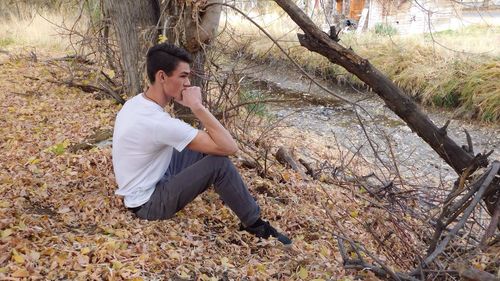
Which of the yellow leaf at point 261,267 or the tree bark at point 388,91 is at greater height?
the tree bark at point 388,91

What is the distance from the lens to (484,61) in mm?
9930

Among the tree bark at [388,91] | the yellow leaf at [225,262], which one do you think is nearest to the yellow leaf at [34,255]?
the yellow leaf at [225,262]

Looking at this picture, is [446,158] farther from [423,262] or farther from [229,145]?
[229,145]

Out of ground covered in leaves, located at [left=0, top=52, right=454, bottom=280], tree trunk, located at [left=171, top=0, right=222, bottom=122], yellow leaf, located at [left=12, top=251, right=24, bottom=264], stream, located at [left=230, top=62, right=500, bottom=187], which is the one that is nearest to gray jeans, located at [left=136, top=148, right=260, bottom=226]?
ground covered in leaves, located at [left=0, top=52, right=454, bottom=280]

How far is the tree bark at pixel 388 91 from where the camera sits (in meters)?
3.01

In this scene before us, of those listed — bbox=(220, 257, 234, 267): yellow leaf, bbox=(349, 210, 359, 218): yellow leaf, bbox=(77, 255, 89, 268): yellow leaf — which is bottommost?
bbox=(349, 210, 359, 218): yellow leaf

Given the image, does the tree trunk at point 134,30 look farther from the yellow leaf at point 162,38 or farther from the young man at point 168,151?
the young man at point 168,151

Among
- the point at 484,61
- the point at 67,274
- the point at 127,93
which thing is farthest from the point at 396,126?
the point at 67,274

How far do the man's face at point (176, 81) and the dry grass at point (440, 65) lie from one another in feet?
17.8

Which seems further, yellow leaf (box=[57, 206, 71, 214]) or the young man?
yellow leaf (box=[57, 206, 71, 214])

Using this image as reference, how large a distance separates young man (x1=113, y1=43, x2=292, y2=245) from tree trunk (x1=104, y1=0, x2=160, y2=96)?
1.93 m

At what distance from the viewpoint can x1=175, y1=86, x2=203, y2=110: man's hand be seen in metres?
2.83

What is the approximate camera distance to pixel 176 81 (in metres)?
2.93

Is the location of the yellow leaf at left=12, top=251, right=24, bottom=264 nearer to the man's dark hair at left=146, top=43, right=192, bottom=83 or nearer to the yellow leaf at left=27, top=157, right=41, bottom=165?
the man's dark hair at left=146, top=43, right=192, bottom=83
